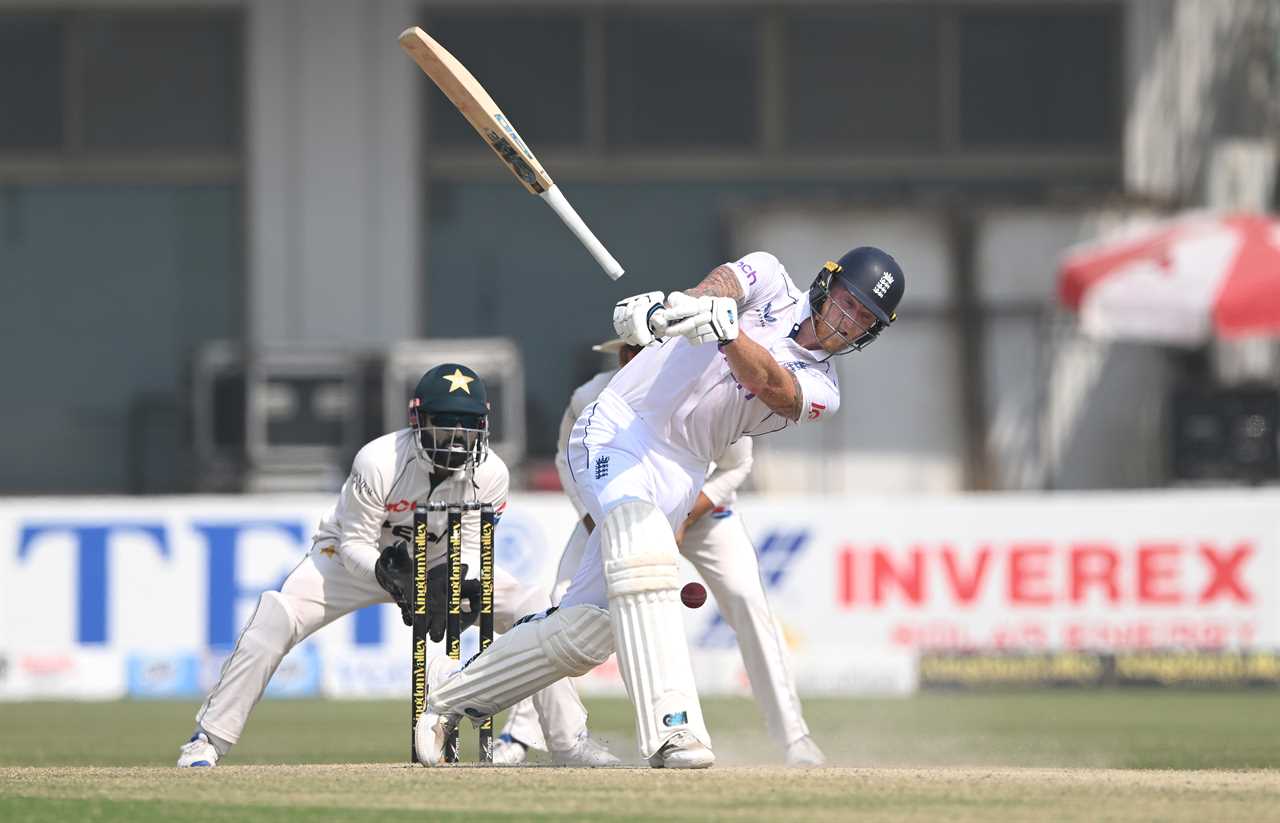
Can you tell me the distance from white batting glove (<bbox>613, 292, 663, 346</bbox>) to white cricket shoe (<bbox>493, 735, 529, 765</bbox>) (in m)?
2.19

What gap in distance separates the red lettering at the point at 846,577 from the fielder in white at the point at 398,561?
5.59 metres

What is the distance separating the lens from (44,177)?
17141 mm

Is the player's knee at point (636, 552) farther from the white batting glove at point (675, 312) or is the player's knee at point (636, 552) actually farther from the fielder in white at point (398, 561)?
the fielder in white at point (398, 561)

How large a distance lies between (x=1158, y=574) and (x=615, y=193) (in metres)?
6.38

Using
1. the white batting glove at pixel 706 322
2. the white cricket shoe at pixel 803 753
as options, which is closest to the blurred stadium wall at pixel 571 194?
the white cricket shoe at pixel 803 753

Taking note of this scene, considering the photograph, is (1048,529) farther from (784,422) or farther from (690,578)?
(784,422)

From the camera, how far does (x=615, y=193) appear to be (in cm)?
1733

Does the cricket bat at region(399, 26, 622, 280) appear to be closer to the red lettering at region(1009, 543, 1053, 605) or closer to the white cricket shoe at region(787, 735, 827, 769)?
the white cricket shoe at region(787, 735, 827, 769)

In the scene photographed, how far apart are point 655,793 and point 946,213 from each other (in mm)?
12359

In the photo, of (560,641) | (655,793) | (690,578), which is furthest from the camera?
(690,578)

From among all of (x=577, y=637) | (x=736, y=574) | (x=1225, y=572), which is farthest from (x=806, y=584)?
(x=577, y=637)

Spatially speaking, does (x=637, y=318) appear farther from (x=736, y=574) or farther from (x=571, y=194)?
(x=571, y=194)

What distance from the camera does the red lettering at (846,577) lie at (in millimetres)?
12617

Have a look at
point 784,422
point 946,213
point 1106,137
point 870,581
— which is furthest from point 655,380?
point 1106,137
